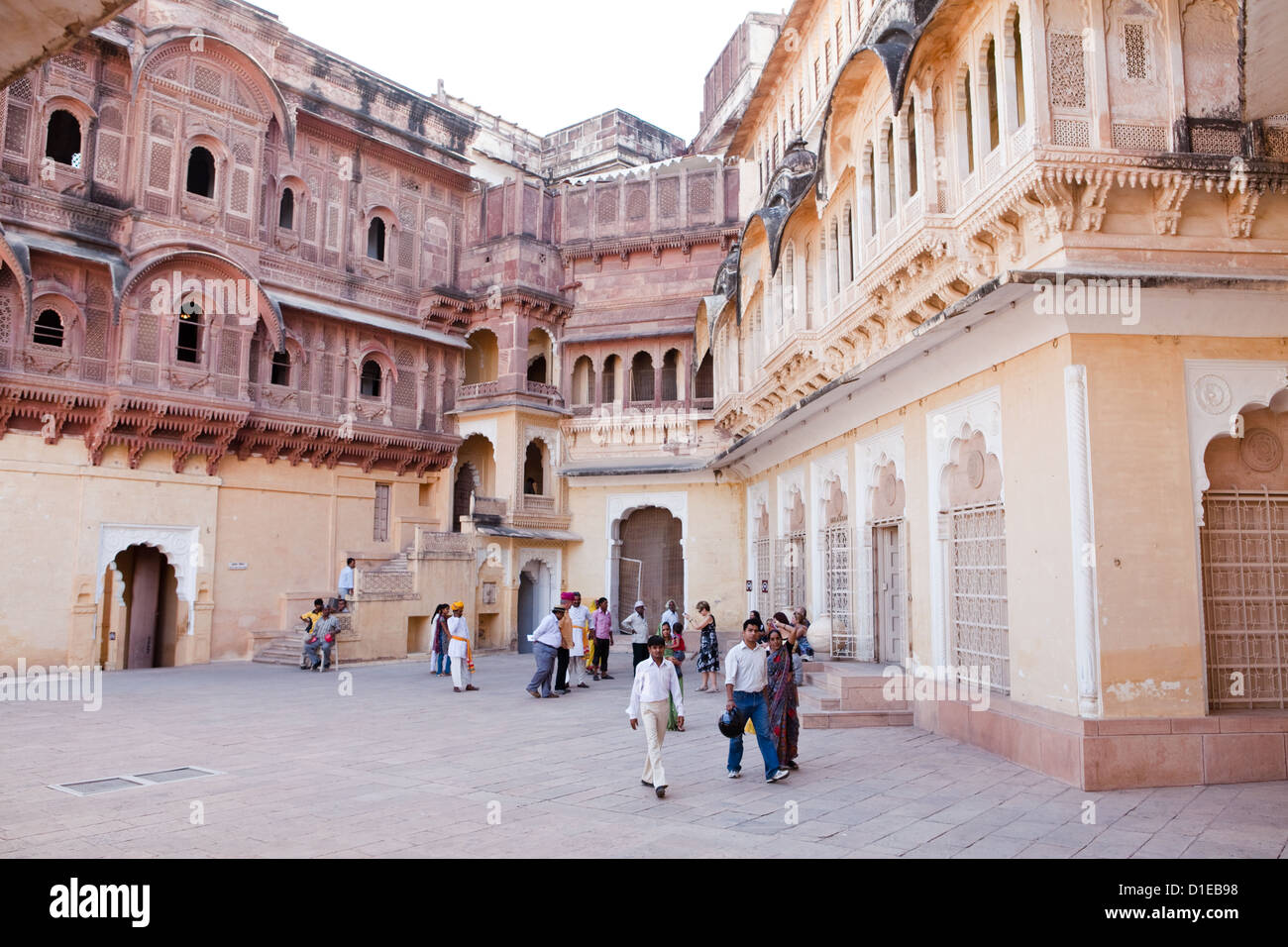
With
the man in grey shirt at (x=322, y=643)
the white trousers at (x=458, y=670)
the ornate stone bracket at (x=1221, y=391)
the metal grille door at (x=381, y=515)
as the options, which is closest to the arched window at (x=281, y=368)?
the metal grille door at (x=381, y=515)

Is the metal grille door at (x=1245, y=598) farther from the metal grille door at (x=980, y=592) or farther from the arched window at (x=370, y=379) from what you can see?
the arched window at (x=370, y=379)

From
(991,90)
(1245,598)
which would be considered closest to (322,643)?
(991,90)

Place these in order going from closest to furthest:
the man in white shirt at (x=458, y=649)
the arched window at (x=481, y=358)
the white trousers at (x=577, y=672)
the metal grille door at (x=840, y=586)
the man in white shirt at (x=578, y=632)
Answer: the metal grille door at (x=840, y=586) < the man in white shirt at (x=458, y=649) < the man in white shirt at (x=578, y=632) < the white trousers at (x=577, y=672) < the arched window at (x=481, y=358)

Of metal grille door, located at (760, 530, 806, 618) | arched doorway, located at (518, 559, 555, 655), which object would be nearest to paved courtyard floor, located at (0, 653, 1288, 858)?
metal grille door, located at (760, 530, 806, 618)

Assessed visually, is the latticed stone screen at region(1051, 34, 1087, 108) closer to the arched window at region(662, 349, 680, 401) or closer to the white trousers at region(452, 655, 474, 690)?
the white trousers at region(452, 655, 474, 690)

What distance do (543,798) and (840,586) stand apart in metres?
8.51

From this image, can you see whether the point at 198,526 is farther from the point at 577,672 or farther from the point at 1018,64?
the point at 1018,64

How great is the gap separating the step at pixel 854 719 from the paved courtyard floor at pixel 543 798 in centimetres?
23

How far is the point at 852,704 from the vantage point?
36.9 feet

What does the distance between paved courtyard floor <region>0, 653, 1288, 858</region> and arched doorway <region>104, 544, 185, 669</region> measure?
927 cm

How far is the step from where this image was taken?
1098 centimetres

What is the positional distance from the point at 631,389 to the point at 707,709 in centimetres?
1432

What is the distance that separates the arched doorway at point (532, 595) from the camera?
2514 centimetres
